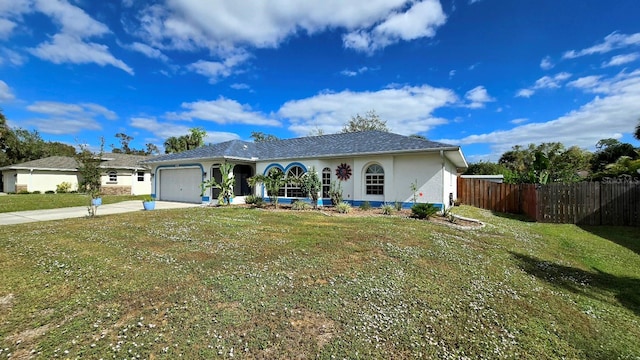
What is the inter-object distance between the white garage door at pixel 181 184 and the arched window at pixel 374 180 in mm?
12125

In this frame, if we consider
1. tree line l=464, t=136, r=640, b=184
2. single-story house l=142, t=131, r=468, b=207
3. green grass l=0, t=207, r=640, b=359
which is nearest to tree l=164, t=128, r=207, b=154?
single-story house l=142, t=131, r=468, b=207

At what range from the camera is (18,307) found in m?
3.83

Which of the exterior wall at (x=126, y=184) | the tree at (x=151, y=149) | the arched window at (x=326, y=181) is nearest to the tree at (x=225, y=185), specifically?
the arched window at (x=326, y=181)

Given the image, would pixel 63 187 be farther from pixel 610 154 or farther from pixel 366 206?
pixel 610 154

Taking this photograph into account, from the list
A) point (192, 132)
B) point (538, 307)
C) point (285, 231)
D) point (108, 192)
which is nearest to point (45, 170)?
point (108, 192)

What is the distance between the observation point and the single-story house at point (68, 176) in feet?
92.0

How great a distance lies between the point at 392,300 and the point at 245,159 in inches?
620

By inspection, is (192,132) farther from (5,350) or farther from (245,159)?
(5,350)

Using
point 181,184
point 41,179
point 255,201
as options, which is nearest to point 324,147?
point 255,201

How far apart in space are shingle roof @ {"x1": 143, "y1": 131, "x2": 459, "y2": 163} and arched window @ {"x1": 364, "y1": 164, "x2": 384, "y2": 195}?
46.9 inches

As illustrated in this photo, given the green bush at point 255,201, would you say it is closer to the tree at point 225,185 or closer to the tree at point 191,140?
the tree at point 225,185

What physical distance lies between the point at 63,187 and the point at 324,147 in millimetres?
30324

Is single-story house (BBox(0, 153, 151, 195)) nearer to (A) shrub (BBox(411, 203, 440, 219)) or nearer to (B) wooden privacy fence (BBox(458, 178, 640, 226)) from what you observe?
(A) shrub (BBox(411, 203, 440, 219))

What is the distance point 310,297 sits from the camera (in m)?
4.28
